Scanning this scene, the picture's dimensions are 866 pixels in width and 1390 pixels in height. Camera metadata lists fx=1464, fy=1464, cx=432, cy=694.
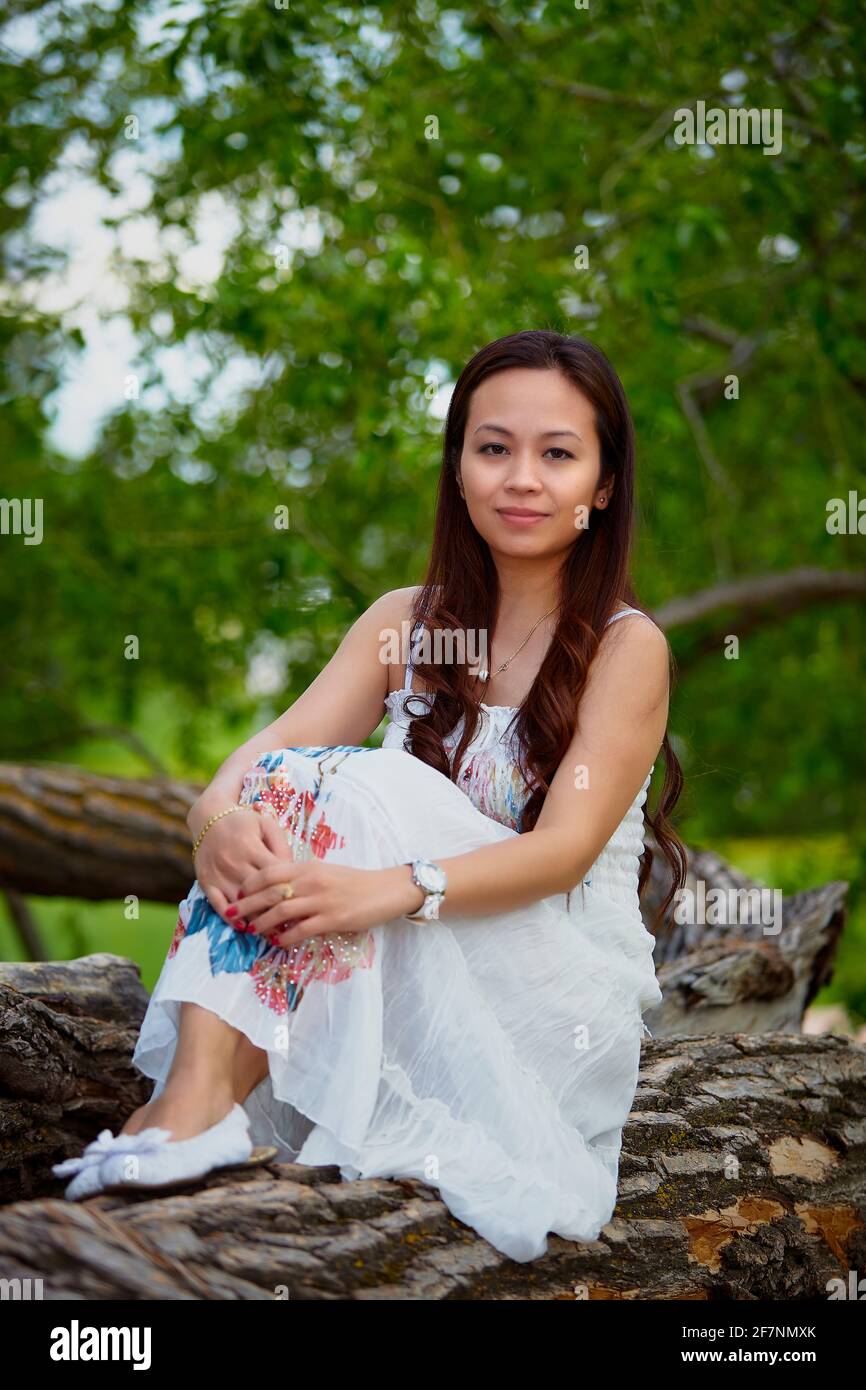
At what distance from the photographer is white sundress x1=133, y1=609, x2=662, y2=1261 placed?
2209mm

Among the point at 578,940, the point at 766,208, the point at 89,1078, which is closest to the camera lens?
the point at 578,940

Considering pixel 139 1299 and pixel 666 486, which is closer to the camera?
pixel 139 1299

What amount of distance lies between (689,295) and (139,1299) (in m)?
4.56

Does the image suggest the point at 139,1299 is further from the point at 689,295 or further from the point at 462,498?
the point at 689,295

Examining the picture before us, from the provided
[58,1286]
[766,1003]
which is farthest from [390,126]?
[58,1286]

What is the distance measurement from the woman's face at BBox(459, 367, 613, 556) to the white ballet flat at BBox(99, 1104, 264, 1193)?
1169 mm

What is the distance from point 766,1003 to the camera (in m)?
3.78

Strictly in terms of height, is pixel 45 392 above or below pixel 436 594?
above

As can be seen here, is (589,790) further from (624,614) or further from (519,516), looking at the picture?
(519,516)

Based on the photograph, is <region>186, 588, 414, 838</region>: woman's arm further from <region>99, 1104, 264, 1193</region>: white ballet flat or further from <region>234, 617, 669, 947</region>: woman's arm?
<region>99, 1104, 264, 1193</region>: white ballet flat

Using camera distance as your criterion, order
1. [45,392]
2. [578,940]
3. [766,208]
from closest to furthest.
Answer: [578,940]
[766,208]
[45,392]

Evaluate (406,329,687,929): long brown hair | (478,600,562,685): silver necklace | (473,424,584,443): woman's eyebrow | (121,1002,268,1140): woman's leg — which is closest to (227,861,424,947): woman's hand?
(121,1002,268,1140): woman's leg

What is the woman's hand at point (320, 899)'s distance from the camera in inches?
85.4

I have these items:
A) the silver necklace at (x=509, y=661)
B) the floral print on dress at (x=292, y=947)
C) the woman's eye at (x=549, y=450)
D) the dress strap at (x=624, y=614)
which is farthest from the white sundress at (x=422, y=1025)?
the woman's eye at (x=549, y=450)
